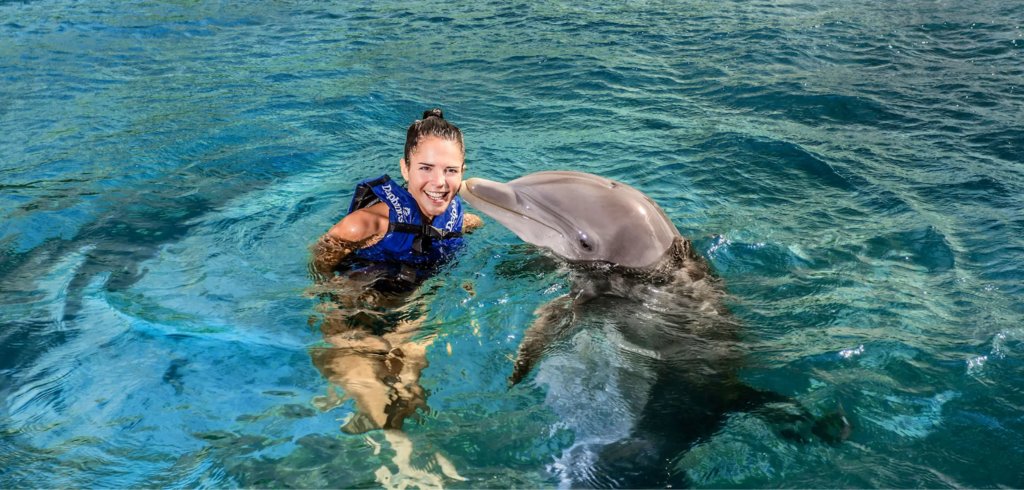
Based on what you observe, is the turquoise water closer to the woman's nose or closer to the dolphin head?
the dolphin head

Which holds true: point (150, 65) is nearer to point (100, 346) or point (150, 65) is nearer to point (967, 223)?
point (100, 346)

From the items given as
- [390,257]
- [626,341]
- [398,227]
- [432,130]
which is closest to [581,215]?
[626,341]

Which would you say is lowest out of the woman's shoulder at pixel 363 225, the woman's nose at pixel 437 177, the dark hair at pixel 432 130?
the woman's shoulder at pixel 363 225

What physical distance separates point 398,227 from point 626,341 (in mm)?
1599

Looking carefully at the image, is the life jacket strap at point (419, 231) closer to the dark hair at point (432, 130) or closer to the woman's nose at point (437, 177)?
the woman's nose at point (437, 177)

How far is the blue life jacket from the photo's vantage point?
4586 millimetres

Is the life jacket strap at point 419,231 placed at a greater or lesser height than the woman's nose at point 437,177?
lesser

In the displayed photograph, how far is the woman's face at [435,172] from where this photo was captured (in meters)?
4.44

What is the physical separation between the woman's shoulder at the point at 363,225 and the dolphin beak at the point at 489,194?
0.59 m

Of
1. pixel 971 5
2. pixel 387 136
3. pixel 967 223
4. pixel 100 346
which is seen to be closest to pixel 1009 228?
pixel 967 223

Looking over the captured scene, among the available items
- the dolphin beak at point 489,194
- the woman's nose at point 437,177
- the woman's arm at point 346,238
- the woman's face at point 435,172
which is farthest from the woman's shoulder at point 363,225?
the dolphin beak at point 489,194

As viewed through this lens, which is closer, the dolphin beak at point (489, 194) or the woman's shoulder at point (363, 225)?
the dolphin beak at point (489, 194)

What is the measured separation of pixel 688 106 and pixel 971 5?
720 centimetres

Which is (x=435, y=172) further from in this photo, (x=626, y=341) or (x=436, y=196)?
(x=626, y=341)
